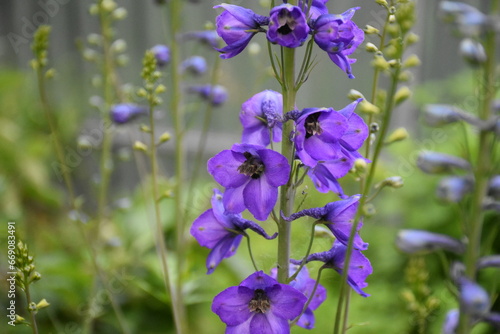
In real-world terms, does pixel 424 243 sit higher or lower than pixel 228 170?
lower

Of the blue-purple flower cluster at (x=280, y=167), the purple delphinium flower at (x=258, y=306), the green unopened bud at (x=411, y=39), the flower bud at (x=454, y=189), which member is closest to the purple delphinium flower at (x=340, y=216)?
the blue-purple flower cluster at (x=280, y=167)

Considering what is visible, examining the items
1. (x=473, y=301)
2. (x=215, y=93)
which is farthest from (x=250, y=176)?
(x=215, y=93)

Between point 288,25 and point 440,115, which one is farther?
point 440,115

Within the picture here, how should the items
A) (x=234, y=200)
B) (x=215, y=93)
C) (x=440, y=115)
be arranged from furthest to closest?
(x=215, y=93) → (x=440, y=115) → (x=234, y=200)

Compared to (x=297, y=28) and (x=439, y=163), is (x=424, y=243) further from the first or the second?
(x=297, y=28)

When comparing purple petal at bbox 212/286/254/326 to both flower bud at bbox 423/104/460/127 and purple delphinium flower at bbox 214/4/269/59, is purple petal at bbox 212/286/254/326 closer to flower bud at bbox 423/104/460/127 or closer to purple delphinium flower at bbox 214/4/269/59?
purple delphinium flower at bbox 214/4/269/59

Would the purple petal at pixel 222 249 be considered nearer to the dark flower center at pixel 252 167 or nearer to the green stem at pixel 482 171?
the dark flower center at pixel 252 167
